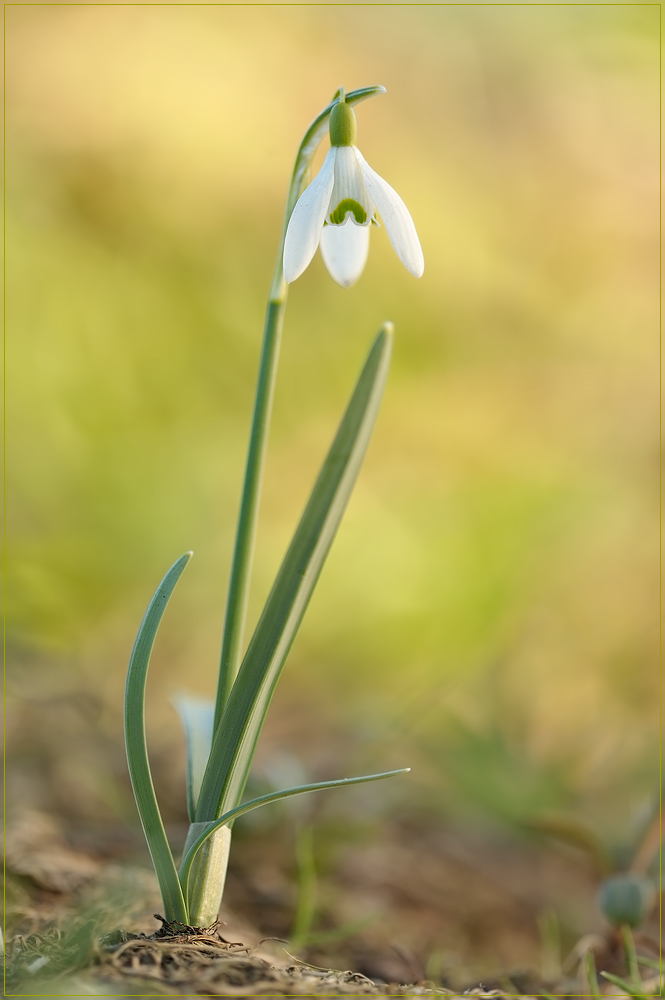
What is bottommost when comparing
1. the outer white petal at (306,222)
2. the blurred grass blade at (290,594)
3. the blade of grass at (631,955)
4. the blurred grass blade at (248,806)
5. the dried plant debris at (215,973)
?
the blade of grass at (631,955)

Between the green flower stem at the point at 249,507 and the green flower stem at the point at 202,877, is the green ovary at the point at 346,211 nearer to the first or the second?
the green flower stem at the point at 249,507

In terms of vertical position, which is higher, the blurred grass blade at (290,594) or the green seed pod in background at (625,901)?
the blurred grass blade at (290,594)

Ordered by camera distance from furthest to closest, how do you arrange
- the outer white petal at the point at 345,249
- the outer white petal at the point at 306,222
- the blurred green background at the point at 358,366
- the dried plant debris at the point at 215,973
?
the blurred green background at the point at 358,366, the outer white petal at the point at 345,249, the outer white petal at the point at 306,222, the dried plant debris at the point at 215,973

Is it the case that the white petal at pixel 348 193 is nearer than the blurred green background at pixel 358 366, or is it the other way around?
the white petal at pixel 348 193

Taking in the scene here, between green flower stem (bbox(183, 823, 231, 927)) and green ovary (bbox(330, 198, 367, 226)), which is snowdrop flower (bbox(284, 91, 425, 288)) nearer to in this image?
green ovary (bbox(330, 198, 367, 226))

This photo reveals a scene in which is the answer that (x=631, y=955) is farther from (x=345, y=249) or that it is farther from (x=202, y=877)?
(x=345, y=249)

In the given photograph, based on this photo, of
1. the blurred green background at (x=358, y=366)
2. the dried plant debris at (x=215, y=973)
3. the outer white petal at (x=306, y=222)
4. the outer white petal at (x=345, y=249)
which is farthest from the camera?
the blurred green background at (x=358, y=366)

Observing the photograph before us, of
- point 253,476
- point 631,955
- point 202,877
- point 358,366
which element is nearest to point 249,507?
point 253,476

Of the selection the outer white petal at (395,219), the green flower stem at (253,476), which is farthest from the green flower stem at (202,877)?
the outer white petal at (395,219)
